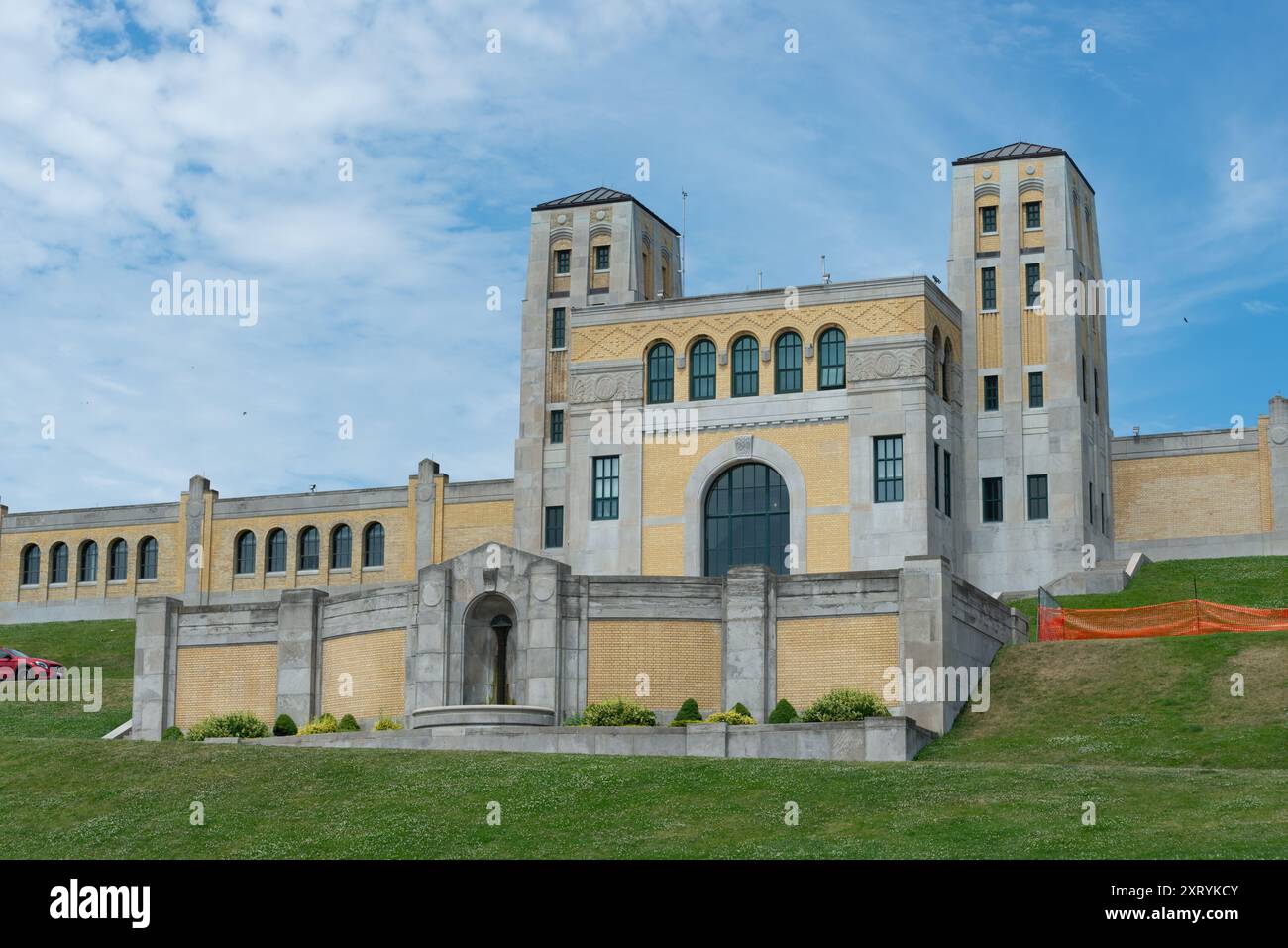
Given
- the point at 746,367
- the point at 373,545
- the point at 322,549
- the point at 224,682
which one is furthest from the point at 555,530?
the point at 224,682

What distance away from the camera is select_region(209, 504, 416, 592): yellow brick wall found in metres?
86.1

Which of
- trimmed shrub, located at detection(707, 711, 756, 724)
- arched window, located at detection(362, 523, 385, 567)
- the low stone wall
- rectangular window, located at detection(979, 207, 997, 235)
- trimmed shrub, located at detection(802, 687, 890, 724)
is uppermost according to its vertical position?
rectangular window, located at detection(979, 207, 997, 235)

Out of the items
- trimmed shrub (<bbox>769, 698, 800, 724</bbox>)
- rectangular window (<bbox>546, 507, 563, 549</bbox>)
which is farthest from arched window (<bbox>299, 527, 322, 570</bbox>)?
trimmed shrub (<bbox>769, 698, 800, 724</bbox>)

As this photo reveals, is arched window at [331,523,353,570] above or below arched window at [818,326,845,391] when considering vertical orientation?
below

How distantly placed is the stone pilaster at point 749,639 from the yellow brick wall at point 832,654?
16.6 inches

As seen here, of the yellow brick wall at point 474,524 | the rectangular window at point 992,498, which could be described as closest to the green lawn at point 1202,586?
the rectangular window at point 992,498

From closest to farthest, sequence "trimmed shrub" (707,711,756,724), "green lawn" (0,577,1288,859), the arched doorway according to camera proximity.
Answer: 1. "green lawn" (0,577,1288,859)
2. "trimmed shrub" (707,711,756,724)
3. the arched doorway

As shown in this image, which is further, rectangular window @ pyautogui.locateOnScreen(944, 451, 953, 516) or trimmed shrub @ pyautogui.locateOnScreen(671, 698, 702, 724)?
rectangular window @ pyautogui.locateOnScreen(944, 451, 953, 516)

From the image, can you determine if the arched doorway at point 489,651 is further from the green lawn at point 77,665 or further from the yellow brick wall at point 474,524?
the yellow brick wall at point 474,524

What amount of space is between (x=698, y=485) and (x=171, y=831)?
33.8 metres

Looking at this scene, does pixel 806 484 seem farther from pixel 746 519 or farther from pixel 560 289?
pixel 560 289

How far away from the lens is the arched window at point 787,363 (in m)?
64.6

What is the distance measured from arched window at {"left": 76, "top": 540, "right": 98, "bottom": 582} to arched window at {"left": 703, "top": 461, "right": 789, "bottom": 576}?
38247mm

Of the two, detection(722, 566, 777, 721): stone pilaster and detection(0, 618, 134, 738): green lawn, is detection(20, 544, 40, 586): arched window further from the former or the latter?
detection(722, 566, 777, 721): stone pilaster
